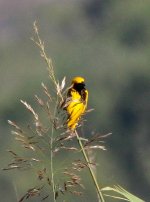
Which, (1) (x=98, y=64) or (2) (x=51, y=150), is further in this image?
(1) (x=98, y=64)

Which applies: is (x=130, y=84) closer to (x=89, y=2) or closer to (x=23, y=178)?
(x=23, y=178)

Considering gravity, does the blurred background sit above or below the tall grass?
above

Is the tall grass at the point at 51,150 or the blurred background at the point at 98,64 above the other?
the blurred background at the point at 98,64

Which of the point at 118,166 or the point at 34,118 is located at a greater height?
the point at 118,166

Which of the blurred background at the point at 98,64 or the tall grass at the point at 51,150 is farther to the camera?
the blurred background at the point at 98,64

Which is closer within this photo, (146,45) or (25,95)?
(25,95)

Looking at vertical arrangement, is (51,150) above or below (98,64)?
below

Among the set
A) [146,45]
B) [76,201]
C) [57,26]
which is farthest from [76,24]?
[76,201]

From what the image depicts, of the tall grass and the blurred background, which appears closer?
the tall grass
